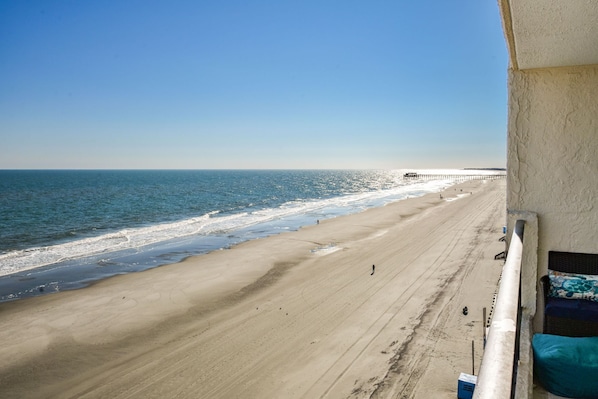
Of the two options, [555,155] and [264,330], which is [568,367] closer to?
A: [555,155]

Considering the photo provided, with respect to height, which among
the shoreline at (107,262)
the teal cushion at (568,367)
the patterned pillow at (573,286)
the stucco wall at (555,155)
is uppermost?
the stucco wall at (555,155)

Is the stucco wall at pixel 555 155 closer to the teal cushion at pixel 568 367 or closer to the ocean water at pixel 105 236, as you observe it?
the teal cushion at pixel 568 367

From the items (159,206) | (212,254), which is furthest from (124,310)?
(159,206)

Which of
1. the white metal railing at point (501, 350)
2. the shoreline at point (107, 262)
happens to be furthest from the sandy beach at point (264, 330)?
the white metal railing at point (501, 350)

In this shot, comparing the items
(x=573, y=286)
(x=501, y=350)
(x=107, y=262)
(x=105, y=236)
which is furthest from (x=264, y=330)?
(x=105, y=236)

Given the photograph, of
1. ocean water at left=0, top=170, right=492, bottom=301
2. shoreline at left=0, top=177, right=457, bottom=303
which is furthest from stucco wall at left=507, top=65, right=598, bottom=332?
Answer: ocean water at left=0, top=170, right=492, bottom=301
